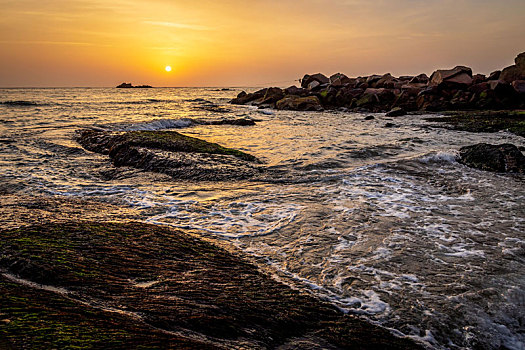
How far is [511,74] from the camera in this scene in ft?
77.7

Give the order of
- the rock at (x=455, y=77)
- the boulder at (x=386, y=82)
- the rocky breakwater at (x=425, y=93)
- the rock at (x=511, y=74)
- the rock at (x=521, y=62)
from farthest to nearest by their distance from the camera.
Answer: the boulder at (x=386, y=82)
the rock at (x=455, y=77)
the rock at (x=511, y=74)
the rock at (x=521, y=62)
the rocky breakwater at (x=425, y=93)

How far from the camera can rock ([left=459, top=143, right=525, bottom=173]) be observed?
761cm

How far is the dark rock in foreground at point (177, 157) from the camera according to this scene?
23.8 ft

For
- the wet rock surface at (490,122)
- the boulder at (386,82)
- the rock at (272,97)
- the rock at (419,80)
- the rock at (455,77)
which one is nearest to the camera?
the wet rock surface at (490,122)

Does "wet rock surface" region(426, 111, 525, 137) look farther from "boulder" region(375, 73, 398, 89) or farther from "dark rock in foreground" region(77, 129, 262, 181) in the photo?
"boulder" region(375, 73, 398, 89)

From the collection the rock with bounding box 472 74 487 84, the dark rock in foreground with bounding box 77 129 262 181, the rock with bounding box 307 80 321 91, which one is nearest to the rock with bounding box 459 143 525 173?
the dark rock in foreground with bounding box 77 129 262 181

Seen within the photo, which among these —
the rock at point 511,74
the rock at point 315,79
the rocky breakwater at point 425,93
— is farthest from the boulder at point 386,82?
the rock at point 511,74

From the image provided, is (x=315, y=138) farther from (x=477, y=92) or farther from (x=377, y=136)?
(x=477, y=92)

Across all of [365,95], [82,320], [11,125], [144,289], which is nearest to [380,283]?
[144,289]

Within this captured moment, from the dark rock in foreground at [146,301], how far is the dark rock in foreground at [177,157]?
3798mm

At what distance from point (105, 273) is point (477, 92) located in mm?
28021

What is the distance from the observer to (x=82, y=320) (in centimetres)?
194

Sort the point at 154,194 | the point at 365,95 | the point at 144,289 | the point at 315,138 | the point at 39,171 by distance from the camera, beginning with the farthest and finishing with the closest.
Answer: the point at 365,95, the point at 315,138, the point at 39,171, the point at 154,194, the point at 144,289

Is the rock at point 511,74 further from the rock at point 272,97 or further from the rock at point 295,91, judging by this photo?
the rock at point 272,97
